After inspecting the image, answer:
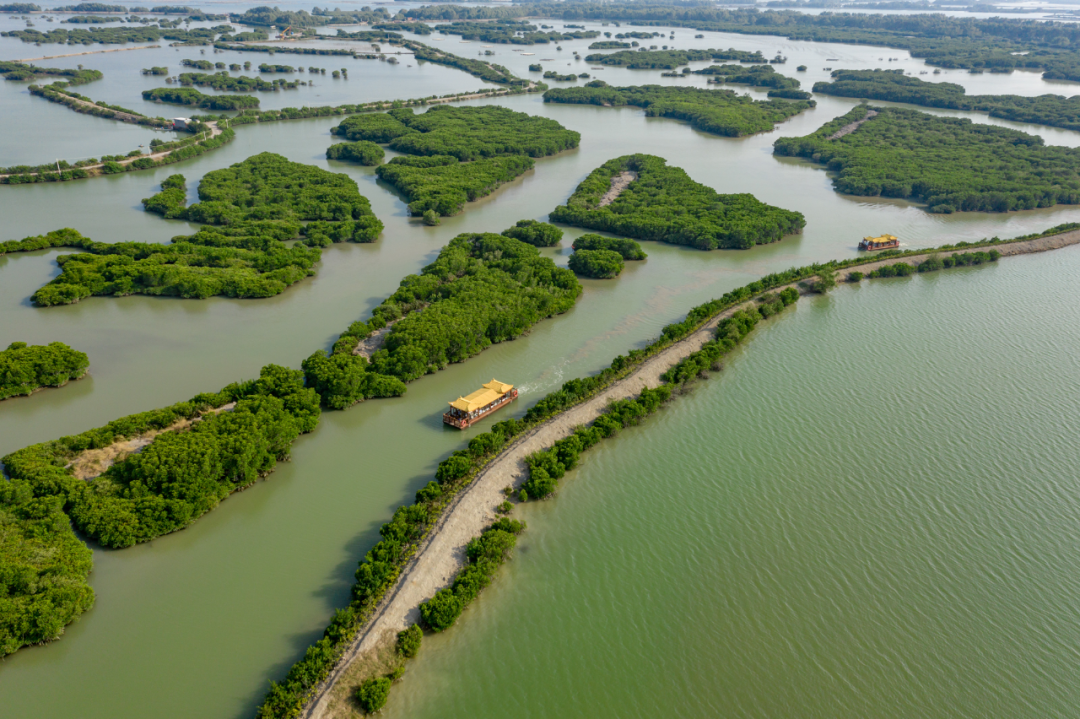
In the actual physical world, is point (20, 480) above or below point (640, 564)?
above

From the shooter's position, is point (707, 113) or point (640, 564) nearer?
point (640, 564)

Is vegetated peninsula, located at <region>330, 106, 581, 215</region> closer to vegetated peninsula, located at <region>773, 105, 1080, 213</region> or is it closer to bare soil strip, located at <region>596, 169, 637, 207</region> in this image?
bare soil strip, located at <region>596, 169, 637, 207</region>

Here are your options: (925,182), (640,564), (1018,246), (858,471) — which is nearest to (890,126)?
(925,182)

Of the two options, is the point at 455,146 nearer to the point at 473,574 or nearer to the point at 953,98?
the point at 473,574

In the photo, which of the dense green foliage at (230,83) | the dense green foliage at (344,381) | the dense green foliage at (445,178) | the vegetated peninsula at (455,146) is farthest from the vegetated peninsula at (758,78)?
the dense green foliage at (344,381)

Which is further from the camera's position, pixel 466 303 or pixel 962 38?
pixel 962 38

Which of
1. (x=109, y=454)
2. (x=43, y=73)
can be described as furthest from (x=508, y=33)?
(x=109, y=454)

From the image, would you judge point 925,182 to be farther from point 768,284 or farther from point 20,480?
point 20,480

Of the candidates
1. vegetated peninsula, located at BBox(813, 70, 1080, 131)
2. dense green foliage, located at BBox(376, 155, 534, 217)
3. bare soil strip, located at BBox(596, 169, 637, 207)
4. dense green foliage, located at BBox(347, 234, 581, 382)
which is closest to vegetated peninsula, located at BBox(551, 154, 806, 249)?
bare soil strip, located at BBox(596, 169, 637, 207)
